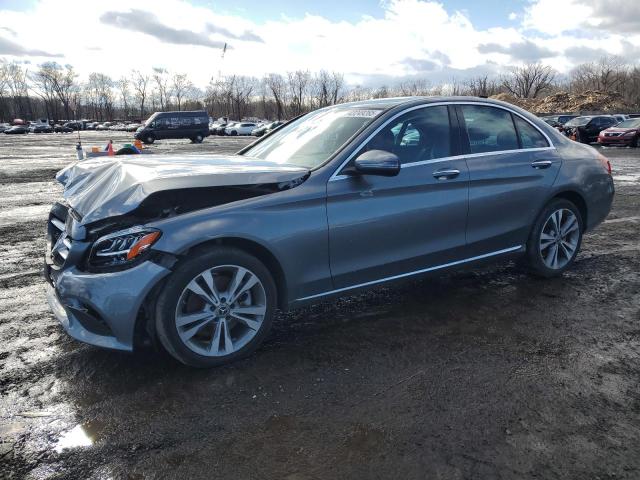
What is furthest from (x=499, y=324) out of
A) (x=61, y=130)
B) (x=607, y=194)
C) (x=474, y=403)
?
(x=61, y=130)

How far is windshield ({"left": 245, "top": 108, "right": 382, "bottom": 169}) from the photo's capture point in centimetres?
375

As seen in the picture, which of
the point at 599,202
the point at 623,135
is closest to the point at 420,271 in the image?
the point at 599,202

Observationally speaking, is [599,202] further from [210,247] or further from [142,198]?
[142,198]

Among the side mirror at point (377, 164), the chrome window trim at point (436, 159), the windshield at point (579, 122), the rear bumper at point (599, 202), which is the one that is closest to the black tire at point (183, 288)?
the chrome window trim at point (436, 159)

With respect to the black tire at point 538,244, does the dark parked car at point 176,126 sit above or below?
above

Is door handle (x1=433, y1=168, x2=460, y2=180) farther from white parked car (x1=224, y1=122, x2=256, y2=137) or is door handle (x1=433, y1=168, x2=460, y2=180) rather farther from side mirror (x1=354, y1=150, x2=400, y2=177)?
white parked car (x1=224, y1=122, x2=256, y2=137)

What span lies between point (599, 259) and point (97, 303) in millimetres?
5135

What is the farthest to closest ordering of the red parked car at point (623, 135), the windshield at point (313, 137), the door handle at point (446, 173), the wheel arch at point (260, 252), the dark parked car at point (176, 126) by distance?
the dark parked car at point (176, 126)
the red parked car at point (623, 135)
the door handle at point (446, 173)
the windshield at point (313, 137)
the wheel arch at point (260, 252)

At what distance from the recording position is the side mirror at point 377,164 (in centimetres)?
336

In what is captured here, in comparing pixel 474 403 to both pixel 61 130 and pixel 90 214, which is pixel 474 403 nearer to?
pixel 90 214

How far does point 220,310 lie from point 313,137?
1.72 metres

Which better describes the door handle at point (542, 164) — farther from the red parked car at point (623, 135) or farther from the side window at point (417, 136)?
the red parked car at point (623, 135)

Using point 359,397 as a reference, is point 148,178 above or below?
above

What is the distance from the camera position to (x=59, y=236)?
3.43 metres
